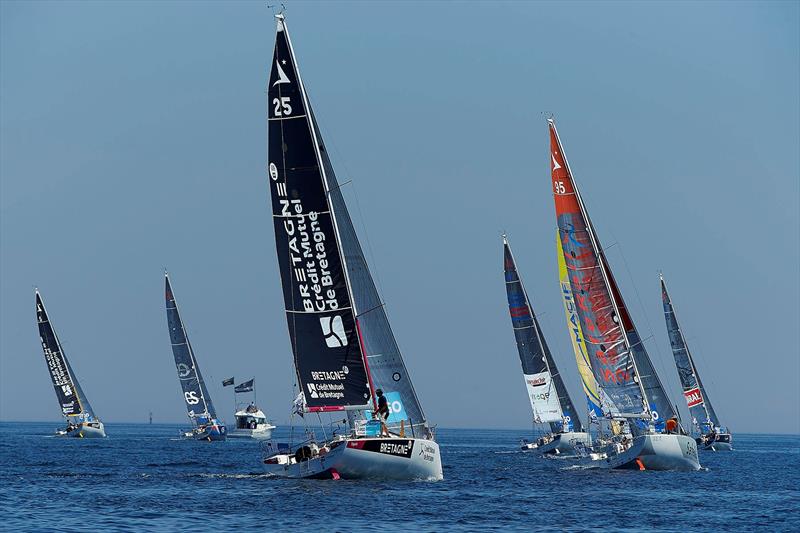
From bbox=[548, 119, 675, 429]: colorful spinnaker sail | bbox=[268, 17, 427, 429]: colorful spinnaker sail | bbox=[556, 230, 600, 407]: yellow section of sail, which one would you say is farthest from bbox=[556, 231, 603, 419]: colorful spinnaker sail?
bbox=[268, 17, 427, 429]: colorful spinnaker sail

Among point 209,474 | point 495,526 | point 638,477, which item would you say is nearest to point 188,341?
point 209,474

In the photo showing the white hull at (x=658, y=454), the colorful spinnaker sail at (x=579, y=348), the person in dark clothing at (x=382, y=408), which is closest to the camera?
the person in dark clothing at (x=382, y=408)

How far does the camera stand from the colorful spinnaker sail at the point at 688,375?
91.0m

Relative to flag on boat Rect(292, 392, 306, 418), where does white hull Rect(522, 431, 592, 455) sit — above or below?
below

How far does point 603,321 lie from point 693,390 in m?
41.5

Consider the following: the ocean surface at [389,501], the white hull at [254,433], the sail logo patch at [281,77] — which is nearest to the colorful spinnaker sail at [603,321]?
the ocean surface at [389,501]

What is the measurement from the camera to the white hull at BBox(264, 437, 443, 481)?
37000 mm

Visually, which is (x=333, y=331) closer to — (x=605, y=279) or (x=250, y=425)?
(x=605, y=279)

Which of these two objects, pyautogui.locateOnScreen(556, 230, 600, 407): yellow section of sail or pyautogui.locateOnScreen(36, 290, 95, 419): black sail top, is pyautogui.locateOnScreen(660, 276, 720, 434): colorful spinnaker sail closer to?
pyautogui.locateOnScreen(556, 230, 600, 407): yellow section of sail

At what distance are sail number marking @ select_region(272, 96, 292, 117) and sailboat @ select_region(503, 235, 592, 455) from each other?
3860 centimetres

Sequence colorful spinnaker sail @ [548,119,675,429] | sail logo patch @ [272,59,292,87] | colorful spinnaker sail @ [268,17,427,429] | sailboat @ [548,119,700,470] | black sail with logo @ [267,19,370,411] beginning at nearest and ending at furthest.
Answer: colorful spinnaker sail @ [268,17,427,429] → black sail with logo @ [267,19,370,411] → sail logo patch @ [272,59,292,87] → sailboat @ [548,119,700,470] → colorful spinnaker sail @ [548,119,675,429]

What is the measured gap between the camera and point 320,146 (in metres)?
40.5

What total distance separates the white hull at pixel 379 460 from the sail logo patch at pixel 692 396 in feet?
185

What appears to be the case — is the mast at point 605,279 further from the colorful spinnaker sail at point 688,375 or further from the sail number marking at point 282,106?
the colorful spinnaker sail at point 688,375
